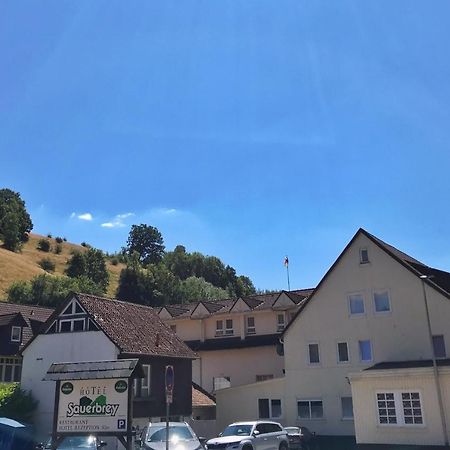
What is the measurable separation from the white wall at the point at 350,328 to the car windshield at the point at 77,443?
58.6ft

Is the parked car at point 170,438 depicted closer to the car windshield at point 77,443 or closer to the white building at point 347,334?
the car windshield at point 77,443

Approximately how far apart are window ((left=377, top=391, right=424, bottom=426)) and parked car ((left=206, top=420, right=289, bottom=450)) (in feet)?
16.7

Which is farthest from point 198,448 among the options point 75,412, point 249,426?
point 249,426

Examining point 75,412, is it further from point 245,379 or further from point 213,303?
point 213,303

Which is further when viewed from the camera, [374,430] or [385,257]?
[385,257]

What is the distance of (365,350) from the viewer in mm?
32156

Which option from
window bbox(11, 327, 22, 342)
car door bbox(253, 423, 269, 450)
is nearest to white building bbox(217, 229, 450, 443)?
car door bbox(253, 423, 269, 450)

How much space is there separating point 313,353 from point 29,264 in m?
85.9

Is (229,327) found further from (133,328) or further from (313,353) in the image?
(133,328)

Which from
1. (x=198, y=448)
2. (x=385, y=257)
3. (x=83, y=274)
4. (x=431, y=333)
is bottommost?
(x=198, y=448)

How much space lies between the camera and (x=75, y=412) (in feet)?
54.5

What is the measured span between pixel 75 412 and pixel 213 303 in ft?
103

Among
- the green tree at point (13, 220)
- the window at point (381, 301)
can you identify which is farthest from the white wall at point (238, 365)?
the green tree at point (13, 220)

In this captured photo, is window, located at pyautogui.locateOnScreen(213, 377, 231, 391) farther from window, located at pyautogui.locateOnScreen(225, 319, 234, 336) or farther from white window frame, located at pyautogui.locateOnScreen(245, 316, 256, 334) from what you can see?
white window frame, located at pyautogui.locateOnScreen(245, 316, 256, 334)
